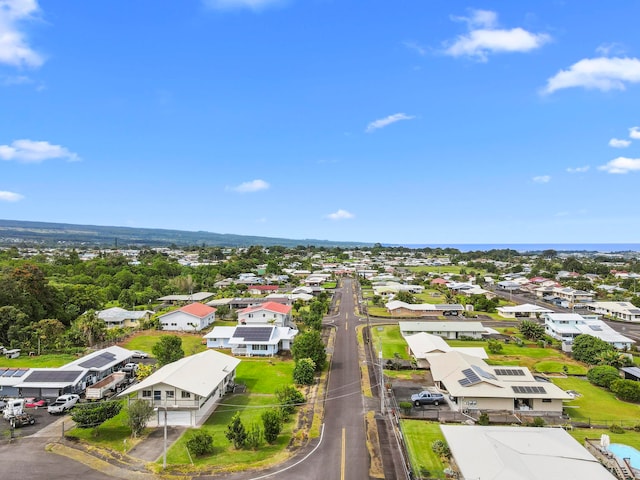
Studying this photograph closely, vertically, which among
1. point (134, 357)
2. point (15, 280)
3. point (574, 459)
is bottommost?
point (134, 357)

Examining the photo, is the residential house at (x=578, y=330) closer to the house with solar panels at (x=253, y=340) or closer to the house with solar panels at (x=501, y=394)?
the house with solar panels at (x=501, y=394)

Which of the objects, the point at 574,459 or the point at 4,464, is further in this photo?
the point at 4,464

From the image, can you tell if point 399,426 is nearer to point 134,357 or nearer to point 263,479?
point 263,479

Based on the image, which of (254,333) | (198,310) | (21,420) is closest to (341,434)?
(21,420)

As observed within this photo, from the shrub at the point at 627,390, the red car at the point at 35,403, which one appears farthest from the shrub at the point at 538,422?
the red car at the point at 35,403

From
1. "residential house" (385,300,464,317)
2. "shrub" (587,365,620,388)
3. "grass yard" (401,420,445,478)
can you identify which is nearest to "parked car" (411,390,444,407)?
"grass yard" (401,420,445,478)

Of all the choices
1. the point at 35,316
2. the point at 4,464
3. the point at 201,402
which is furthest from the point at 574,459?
the point at 35,316
